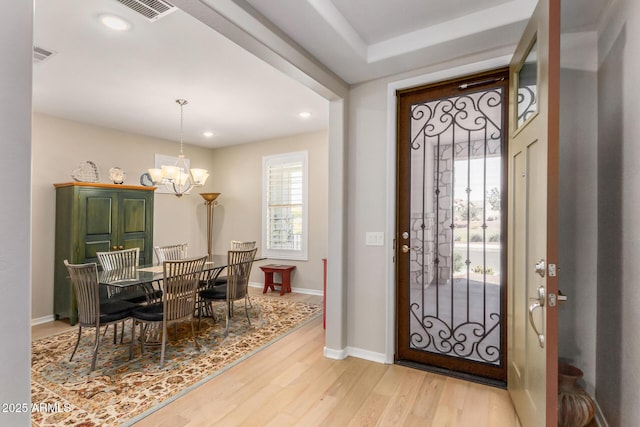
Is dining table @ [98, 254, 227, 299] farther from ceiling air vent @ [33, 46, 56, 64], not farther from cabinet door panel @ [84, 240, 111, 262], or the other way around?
ceiling air vent @ [33, 46, 56, 64]

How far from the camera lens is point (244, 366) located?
9.05 ft

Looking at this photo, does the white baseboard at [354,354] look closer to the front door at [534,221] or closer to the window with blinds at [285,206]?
the front door at [534,221]

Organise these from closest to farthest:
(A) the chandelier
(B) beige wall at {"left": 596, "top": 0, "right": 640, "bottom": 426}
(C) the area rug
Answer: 1. (B) beige wall at {"left": 596, "top": 0, "right": 640, "bottom": 426}
2. (C) the area rug
3. (A) the chandelier

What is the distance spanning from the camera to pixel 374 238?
9.37 ft

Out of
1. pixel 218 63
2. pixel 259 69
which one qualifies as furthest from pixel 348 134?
pixel 218 63

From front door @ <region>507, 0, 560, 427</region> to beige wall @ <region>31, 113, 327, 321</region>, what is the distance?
3491 millimetres

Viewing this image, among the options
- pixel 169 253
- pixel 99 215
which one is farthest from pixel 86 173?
pixel 169 253

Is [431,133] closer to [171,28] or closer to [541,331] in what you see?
[541,331]

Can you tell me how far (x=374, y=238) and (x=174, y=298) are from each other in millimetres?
1893

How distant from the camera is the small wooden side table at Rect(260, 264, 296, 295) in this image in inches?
211

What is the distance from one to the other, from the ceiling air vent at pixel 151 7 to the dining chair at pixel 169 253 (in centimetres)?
291

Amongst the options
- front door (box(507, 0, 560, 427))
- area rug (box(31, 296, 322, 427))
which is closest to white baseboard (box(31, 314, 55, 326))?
area rug (box(31, 296, 322, 427))

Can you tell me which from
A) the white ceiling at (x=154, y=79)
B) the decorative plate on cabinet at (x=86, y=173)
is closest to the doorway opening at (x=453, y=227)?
the white ceiling at (x=154, y=79)

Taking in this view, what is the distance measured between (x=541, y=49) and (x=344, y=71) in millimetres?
1563
